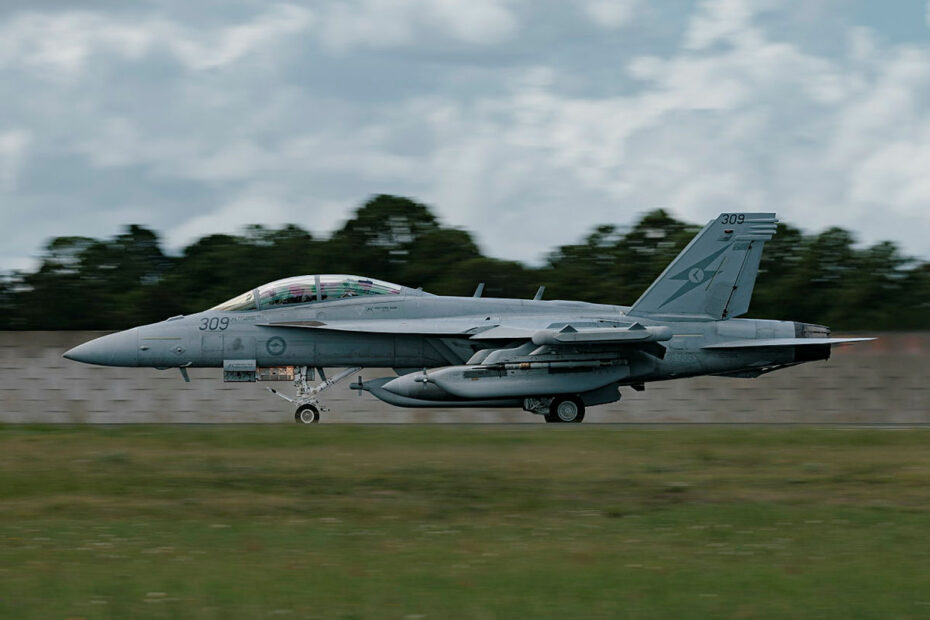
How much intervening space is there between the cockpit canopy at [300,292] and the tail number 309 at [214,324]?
261mm

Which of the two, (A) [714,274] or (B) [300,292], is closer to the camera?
(B) [300,292]

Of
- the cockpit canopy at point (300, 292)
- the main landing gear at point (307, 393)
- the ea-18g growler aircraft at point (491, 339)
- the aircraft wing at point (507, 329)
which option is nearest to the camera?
the aircraft wing at point (507, 329)

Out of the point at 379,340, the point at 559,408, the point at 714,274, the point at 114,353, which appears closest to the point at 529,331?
the point at 559,408

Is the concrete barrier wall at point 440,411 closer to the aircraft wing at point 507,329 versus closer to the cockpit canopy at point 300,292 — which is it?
the aircraft wing at point 507,329

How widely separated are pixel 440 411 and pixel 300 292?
6845mm

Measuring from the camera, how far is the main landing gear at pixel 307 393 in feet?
78.9

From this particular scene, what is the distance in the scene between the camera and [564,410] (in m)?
24.3

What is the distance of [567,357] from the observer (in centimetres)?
2370

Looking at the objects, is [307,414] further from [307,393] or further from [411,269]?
[411,269]
